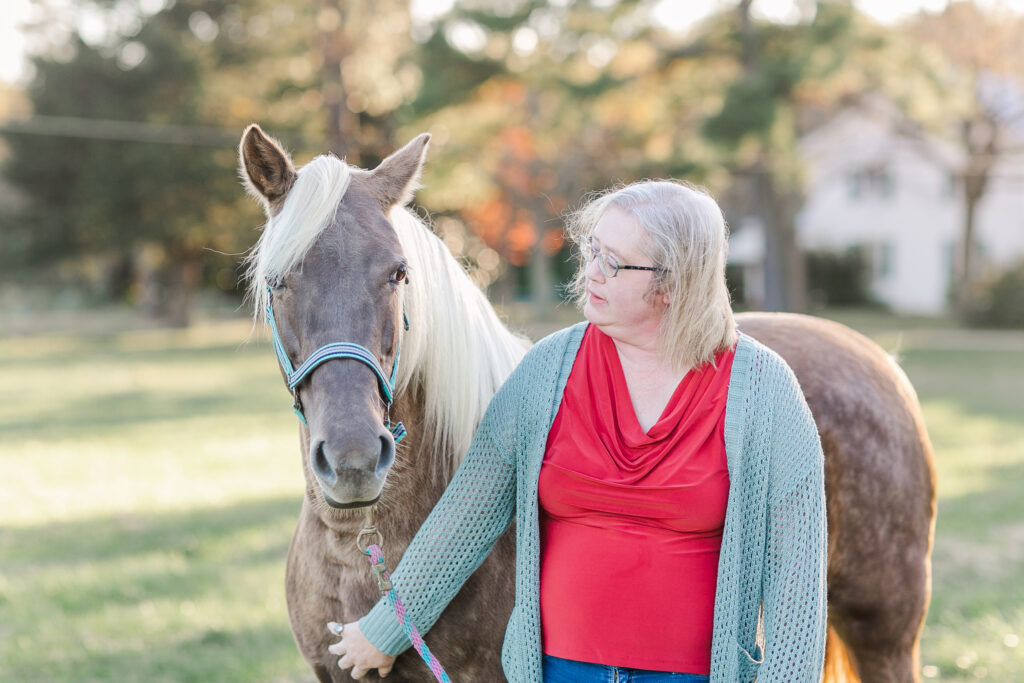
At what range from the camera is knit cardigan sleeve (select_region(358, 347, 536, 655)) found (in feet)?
7.73

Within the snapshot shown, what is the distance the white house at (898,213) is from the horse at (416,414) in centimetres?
3293

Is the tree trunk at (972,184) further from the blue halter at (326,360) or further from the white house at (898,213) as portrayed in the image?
the blue halter at (326,360)

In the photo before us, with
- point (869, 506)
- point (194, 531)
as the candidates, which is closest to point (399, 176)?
point (869, 506)

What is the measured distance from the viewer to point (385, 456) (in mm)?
2072

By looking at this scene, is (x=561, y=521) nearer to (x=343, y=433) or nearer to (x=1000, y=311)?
(x=343, y=433)

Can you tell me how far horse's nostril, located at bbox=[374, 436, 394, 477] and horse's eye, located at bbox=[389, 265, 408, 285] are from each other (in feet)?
1.43

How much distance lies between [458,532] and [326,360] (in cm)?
60

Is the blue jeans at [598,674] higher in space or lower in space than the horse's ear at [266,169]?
lower

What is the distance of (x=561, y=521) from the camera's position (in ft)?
7.44

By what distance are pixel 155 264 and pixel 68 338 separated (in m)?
4.89

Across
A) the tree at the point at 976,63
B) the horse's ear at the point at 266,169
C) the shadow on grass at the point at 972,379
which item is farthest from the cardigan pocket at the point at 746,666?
the tree at the point at 976,63

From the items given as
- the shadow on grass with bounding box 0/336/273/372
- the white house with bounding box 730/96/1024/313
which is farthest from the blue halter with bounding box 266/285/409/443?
the white house with bounding box 730/96/1024/313

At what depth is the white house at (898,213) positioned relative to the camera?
35594mm

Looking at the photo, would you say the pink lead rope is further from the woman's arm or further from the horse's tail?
the horse's tail
